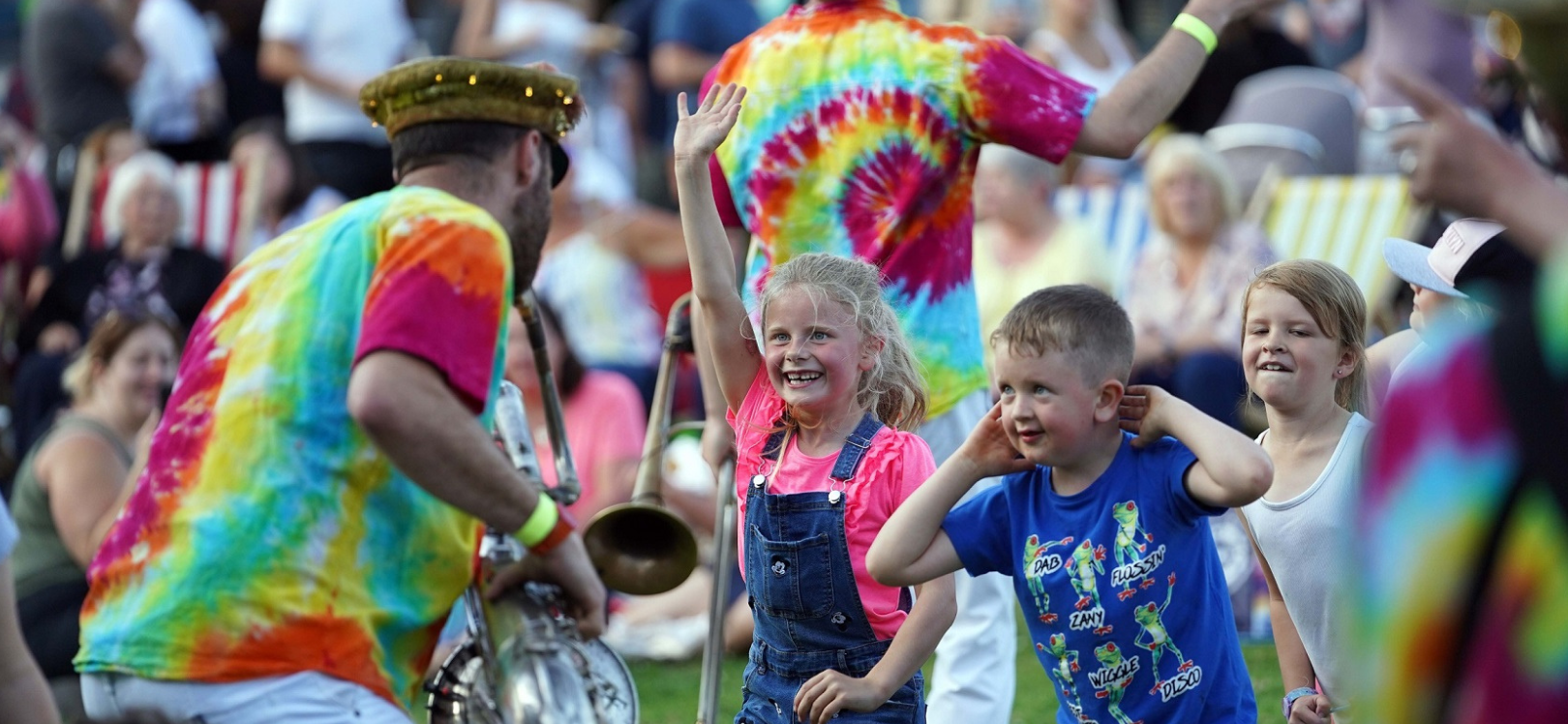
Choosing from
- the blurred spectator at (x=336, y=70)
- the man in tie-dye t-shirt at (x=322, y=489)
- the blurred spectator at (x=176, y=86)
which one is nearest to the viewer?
the man in tie-dye t-shirt at (x=322, y=489)

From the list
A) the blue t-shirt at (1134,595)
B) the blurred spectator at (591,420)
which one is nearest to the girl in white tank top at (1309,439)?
the blue t-shirt at (1134,595)

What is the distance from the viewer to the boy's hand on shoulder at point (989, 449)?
3291mm

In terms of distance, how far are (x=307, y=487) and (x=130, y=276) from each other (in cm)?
635

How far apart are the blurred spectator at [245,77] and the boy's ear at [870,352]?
827 cm

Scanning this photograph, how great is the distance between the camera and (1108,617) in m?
3.28

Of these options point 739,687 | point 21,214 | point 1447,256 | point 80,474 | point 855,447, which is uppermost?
point 1447,256

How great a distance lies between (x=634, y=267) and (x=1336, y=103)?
3.57 meters

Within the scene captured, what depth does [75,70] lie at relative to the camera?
33.9ft

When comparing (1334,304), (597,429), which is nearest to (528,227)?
(1334,304)

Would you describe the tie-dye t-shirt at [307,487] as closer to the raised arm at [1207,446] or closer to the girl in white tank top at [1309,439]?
the raised arm at [1207,446]

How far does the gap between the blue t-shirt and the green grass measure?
1.98 m

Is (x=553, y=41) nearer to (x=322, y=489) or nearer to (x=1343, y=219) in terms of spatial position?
(x=1343, y=219)

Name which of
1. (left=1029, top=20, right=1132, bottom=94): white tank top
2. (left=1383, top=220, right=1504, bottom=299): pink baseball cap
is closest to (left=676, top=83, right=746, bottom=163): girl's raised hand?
(left=1383, top=220, right=1504, bottom=299): pink baseball cap

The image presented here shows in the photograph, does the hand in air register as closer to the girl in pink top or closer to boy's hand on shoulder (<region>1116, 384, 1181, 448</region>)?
the girl in pink top
